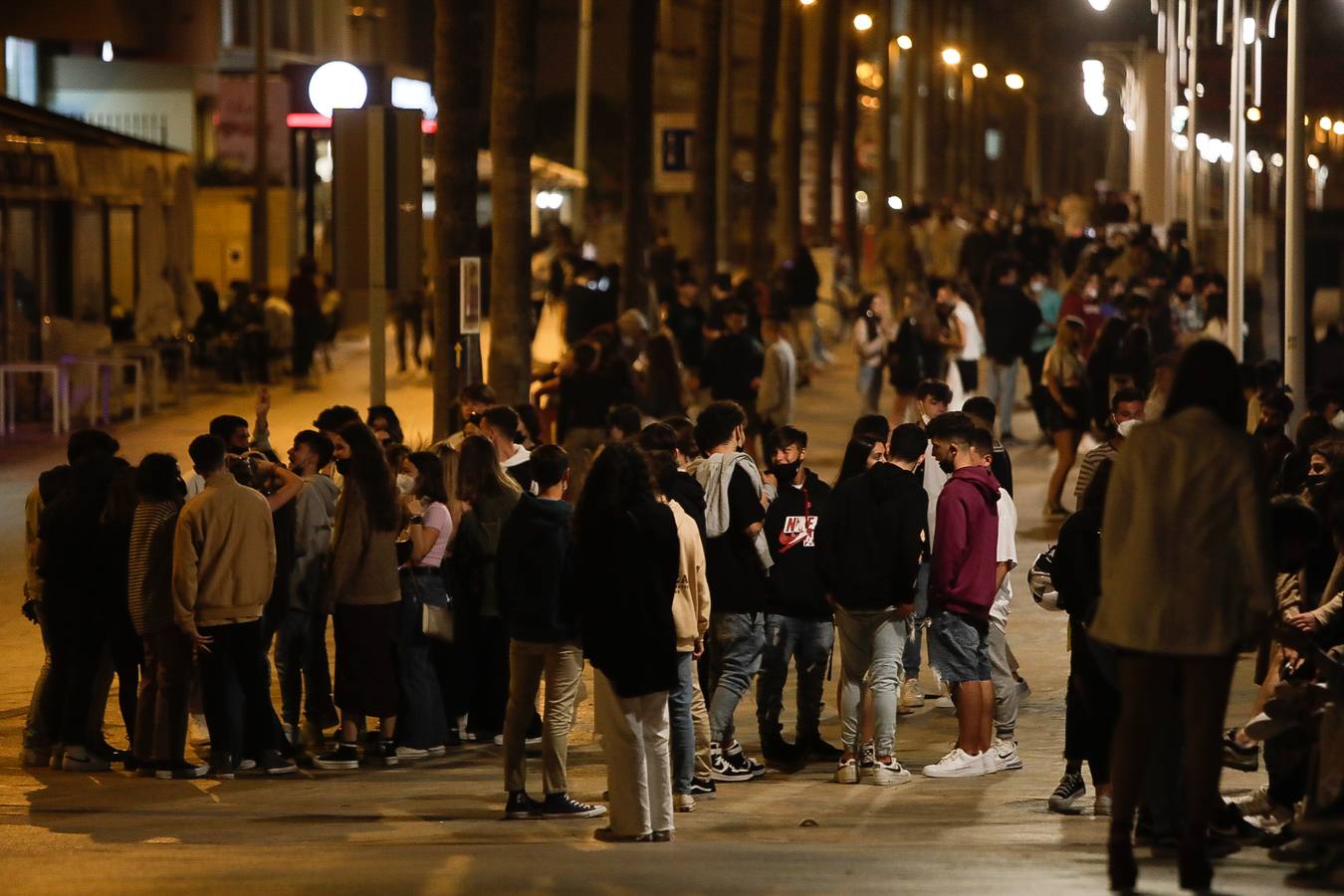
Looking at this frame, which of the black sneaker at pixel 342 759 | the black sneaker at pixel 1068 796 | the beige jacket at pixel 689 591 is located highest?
the beige jacket at pixel 689 591

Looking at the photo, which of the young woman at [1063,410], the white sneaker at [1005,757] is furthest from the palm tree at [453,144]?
the white sneaker at [1005,757]

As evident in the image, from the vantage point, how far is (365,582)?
10.8m

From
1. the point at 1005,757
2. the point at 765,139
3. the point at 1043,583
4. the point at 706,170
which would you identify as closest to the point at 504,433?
the point at 1005,757

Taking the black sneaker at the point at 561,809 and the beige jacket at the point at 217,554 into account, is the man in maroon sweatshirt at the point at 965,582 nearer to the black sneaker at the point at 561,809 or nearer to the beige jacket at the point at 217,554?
the black sneaker at the point at 561,809

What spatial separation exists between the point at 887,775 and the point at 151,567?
3.53 m

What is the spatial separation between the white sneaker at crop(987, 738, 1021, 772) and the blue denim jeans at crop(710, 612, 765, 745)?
3.91 ft

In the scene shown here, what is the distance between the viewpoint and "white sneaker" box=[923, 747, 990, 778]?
34.9 ft

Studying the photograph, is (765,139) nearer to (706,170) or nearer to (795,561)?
(706,170)

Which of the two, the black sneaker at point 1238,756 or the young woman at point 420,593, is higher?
the young woman at point 420,593

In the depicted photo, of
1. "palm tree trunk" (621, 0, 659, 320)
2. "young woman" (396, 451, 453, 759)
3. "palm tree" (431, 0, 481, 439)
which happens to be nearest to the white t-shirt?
"young woman" (396, 451, 453, 759)

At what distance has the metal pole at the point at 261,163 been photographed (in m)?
39.6

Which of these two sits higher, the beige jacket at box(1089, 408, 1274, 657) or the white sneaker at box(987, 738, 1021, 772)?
the beige jacket at box(1089, 408, 1274, 657)

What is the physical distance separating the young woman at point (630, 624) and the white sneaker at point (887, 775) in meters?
1.77

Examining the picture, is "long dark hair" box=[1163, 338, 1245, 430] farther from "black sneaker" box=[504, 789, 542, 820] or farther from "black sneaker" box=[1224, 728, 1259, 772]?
"black sneaker" box=[504, 789, 542, 820]
